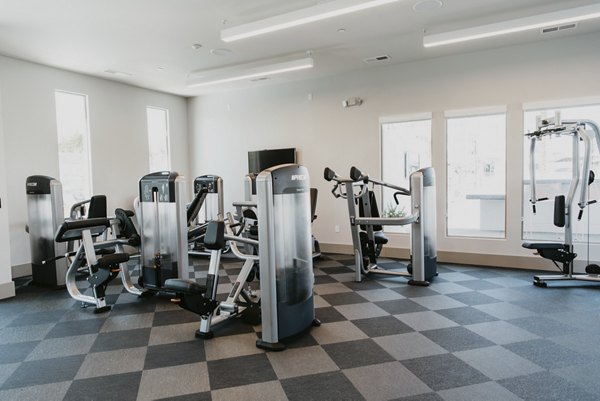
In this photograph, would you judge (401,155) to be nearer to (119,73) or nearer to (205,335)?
(205,335)

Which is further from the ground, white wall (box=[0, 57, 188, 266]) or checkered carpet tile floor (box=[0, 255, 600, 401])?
white wall (box=[0, 57, 188, 266])

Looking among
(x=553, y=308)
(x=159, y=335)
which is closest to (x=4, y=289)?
(x=159, y=335)

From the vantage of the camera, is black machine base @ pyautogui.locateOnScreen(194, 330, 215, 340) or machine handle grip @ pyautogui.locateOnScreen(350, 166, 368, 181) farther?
machine handle grip @ pyautogui.locateOnScreen(350, 166, 368, 181)

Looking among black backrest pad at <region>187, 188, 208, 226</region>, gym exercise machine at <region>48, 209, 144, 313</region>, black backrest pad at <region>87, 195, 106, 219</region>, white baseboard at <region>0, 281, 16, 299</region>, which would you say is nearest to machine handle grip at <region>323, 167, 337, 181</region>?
black backrest pad at <region>187, 188, 208, 226</region>

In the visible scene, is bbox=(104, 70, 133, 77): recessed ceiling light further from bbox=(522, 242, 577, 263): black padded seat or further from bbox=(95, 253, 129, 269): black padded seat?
bbox=(522, 242, 577, 263): black padded seat

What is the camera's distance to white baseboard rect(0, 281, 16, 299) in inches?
177

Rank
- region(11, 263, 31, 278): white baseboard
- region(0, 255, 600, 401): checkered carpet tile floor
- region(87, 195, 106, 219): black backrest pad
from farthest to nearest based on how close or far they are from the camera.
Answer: region(11, 263, 31, 278): white baseboard → region(87, 195, 106, 219): black backrest pad → region(0, 255, 600, 401): checkered carpet tile floor

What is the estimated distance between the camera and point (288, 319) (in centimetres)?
315

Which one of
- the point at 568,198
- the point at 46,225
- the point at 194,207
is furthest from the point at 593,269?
the point at 46,225

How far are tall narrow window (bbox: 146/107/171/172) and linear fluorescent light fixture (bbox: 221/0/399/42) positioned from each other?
167 inches

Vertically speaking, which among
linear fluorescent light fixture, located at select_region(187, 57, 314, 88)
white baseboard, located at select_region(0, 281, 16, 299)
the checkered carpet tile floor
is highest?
linear fluorescent light fixture, located at select_region(187, 57, 314, 88)

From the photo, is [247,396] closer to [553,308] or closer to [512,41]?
[553,308]

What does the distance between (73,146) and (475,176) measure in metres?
6.99

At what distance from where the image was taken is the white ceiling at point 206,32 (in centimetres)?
407
